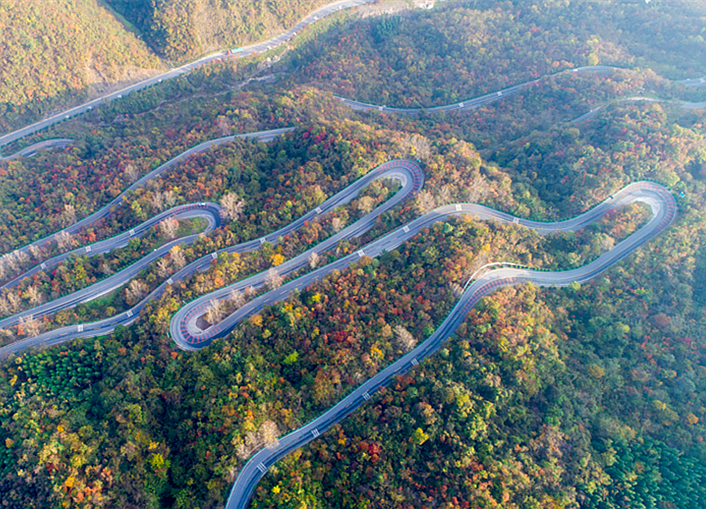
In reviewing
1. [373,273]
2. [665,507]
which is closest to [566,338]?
[665,507]

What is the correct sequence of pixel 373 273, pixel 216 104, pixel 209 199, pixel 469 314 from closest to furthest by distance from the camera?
pixel 469 314 < pixel 373 273 < pixel 209 199 < pixel 216 104

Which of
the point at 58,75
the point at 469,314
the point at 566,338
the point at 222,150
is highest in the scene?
the point at 58,75

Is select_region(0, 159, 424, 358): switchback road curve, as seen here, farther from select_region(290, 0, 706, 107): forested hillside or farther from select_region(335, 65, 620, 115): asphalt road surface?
select_region(290, 0, 706, 107): forested hillside

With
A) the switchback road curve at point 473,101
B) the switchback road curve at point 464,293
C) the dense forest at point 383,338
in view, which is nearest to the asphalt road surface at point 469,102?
the switchback road curve at point 473,101

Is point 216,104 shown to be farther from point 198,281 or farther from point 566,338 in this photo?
point 566,338

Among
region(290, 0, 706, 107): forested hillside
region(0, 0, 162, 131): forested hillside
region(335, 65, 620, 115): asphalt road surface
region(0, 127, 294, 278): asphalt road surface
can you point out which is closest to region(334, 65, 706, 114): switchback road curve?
region(335, 65, 620, 115): asphalt road surface

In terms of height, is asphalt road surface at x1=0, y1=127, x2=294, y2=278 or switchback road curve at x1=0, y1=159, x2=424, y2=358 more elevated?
asphalt road surface at x1=0, y1=127, x2=294, y2=278
